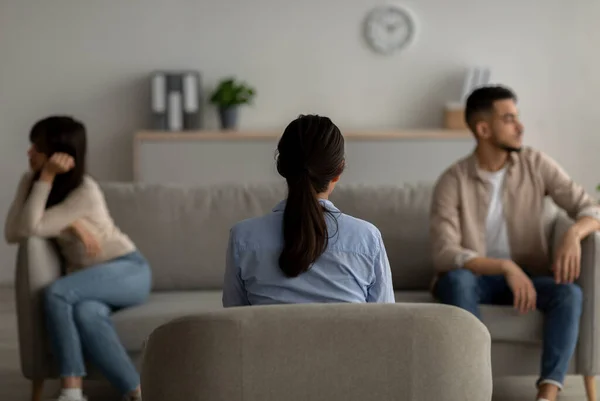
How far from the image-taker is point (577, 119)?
6539 mm

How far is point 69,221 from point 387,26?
3.33 meters

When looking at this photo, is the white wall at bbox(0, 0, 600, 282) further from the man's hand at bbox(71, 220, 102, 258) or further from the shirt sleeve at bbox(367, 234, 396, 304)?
the shirt sleeve at bbox(367, 234, 396, 304)

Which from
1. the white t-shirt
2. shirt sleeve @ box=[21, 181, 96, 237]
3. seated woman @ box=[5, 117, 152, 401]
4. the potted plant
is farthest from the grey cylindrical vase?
the white t-shirt

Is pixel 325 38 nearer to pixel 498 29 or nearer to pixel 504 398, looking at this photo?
pixel 498 29

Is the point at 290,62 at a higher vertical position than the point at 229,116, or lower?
higher

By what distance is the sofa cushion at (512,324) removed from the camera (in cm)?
354

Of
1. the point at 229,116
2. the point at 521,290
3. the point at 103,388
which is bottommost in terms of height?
the point at 103,388

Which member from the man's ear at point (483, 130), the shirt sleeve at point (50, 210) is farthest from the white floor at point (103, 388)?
the man's ear at point (483, 130)

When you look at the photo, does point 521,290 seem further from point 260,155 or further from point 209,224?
point 260,155

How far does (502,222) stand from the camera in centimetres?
380

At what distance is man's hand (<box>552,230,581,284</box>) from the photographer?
3.51m

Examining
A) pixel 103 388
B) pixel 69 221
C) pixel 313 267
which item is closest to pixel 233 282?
pixel 313 267

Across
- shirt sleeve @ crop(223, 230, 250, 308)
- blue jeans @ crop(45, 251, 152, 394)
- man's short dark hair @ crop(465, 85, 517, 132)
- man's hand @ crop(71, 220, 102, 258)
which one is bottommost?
blue jeans @ crop(45, 251, 152, 394)

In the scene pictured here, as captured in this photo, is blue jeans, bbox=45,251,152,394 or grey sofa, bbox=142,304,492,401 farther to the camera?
blue jeans, bbox=45,251,152,394
